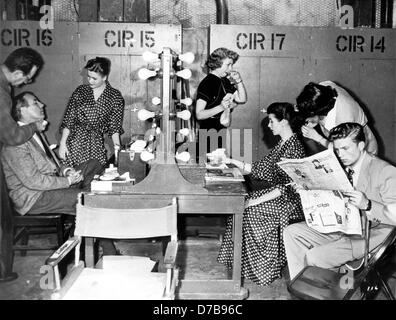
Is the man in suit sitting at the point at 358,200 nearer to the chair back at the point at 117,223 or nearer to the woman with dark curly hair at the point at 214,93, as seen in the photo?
the chair back at the point at 117,223

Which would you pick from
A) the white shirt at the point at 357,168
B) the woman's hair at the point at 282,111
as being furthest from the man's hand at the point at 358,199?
the woman's hair at the point at 282,111

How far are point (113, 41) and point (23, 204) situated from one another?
259 cm

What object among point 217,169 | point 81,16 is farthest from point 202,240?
point 81,16

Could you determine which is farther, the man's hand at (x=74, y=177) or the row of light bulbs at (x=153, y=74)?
the man's hand at (x=74, y=177)

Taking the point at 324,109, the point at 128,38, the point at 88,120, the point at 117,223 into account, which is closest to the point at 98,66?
the point at 88,120

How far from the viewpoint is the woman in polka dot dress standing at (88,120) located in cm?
531

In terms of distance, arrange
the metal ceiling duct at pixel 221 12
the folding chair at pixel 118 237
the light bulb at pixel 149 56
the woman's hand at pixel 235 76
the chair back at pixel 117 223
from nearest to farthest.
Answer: the folding chair at pixel 118 237 < the chair back at pixel 117 223 < the light bulb at pixel 149 56 < the woman's hand at pixel 235 76 < the metal ceiling duct at pixel 221 12

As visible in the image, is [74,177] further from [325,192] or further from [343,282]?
[343,282]

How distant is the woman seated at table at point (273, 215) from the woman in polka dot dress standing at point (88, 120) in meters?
2.07

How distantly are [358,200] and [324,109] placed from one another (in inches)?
51.4

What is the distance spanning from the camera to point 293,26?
590 cm

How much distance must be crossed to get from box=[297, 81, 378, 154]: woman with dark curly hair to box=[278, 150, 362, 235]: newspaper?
935mm

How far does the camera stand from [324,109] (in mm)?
4227

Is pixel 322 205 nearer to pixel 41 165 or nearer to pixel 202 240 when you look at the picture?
pixel 202 240
